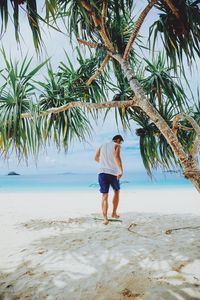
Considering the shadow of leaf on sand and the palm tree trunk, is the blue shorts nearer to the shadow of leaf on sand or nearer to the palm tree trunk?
the shadow of leaf on sand

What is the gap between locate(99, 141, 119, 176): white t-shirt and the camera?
152 inches

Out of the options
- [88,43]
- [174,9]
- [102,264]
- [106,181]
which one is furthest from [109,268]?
[88,43]

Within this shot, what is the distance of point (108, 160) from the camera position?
3865 mm

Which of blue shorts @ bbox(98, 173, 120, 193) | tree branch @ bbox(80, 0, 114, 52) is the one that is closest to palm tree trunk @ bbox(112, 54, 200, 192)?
tree branch @ bbox(80, 0, 114, 52)

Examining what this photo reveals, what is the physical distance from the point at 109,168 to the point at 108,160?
0.11m

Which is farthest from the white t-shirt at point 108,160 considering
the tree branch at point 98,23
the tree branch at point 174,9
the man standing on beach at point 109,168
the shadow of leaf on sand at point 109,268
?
the tree branch at point 174,9

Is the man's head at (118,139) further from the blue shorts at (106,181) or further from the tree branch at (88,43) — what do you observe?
the tree branch at (88,43)

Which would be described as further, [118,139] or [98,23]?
[118,139]

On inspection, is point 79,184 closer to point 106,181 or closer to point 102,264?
point 106,181

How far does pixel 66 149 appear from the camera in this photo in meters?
3.60

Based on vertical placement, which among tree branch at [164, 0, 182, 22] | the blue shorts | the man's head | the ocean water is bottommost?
the ocean water

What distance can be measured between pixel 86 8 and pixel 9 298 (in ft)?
8.15

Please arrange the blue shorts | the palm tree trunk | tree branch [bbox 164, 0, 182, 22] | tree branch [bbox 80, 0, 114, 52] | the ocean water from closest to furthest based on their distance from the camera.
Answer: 1. the palm tree trunk
2. tree branch [bbox 164, 0, 182, 22]
3. tree branch [bbox 80, 0, 114, 52]
4. the blue shorts
5. the ocean water

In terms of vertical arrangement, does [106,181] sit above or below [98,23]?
below
